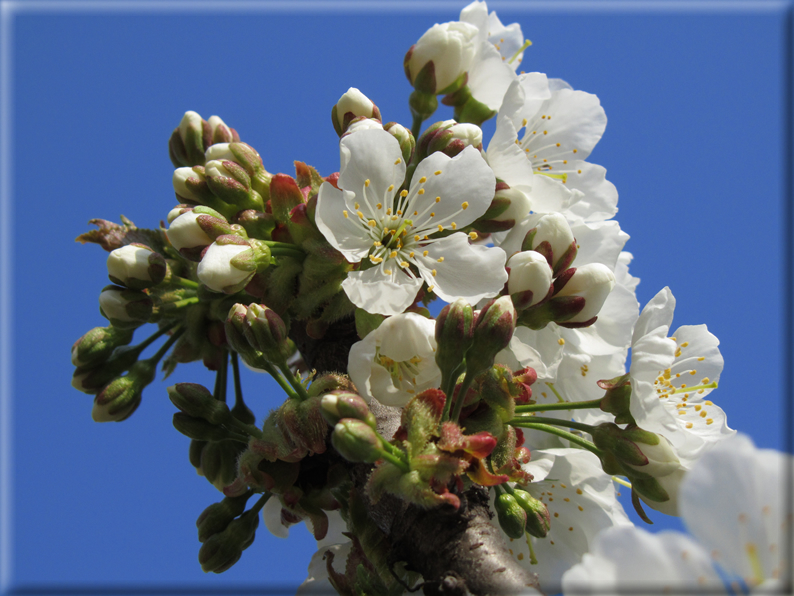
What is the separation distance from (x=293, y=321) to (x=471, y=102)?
92 cm

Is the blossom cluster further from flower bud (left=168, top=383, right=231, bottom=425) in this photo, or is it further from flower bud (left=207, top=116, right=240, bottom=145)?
flower bud (left=207, top=116, right=240, bottom=145)

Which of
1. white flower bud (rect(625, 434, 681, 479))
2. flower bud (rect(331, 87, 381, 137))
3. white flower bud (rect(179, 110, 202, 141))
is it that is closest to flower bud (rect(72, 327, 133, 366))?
white flower bud (rect(179, 110, 202, 141))

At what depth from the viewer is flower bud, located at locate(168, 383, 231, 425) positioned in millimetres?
1461

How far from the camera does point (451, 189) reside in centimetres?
151

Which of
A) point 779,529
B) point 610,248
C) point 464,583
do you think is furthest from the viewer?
point 610,248

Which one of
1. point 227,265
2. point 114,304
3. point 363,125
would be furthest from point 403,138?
point 114,304

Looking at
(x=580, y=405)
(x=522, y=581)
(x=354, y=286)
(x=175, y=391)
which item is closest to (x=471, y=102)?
(x=354, y=286)

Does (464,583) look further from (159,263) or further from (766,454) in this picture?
(159,263)

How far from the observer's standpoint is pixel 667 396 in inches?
60.5

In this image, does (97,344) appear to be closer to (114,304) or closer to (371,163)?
(114,304)

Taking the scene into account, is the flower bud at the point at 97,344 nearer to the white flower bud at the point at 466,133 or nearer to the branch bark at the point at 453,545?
the branch bark at the point at 453,545

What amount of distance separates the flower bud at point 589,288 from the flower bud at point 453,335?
1.10 feet

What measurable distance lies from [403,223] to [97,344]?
0.98 meters

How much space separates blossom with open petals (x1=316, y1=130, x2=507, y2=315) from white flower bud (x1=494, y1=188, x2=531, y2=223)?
15cm
